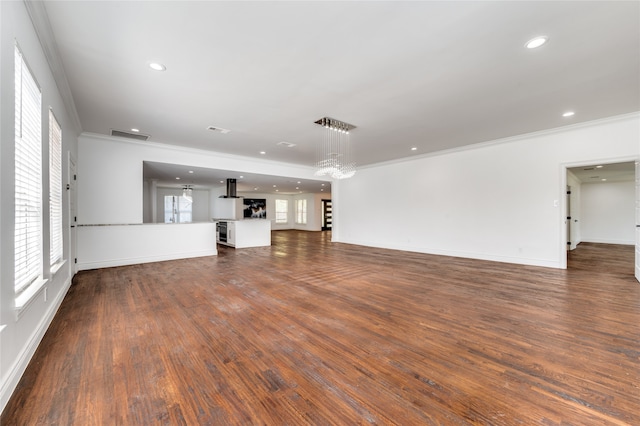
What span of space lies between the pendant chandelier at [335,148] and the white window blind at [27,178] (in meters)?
3.59

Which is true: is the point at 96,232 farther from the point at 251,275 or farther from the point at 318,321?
the point at 318,321

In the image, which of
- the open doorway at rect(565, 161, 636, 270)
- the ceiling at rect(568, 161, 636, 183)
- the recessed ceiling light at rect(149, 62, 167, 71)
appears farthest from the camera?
the open doorway at rect(565, 161, 636, 270)

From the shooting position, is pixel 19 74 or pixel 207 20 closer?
pixel 19 74

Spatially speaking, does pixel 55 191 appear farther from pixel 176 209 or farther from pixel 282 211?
pixel 282 211

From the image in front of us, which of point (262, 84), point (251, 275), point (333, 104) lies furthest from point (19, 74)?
point (251, 275)

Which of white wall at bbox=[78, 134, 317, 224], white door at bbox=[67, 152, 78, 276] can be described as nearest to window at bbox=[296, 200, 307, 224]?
white wall at bbox=[78, 134, 317, 224]

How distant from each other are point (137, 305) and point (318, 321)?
7.92ft

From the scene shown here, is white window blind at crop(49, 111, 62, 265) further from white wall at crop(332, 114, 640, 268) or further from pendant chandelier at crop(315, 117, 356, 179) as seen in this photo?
white wall at crop(332, 114, 640, 268)

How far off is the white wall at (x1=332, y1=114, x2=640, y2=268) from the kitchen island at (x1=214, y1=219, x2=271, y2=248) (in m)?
3.69

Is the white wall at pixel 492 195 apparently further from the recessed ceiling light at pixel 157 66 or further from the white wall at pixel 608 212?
the white wall at pixel 608 212

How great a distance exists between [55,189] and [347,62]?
4.00 m

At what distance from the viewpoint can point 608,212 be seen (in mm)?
9617

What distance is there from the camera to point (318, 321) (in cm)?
293

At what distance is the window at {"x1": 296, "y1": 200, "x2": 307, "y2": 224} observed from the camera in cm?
1652
